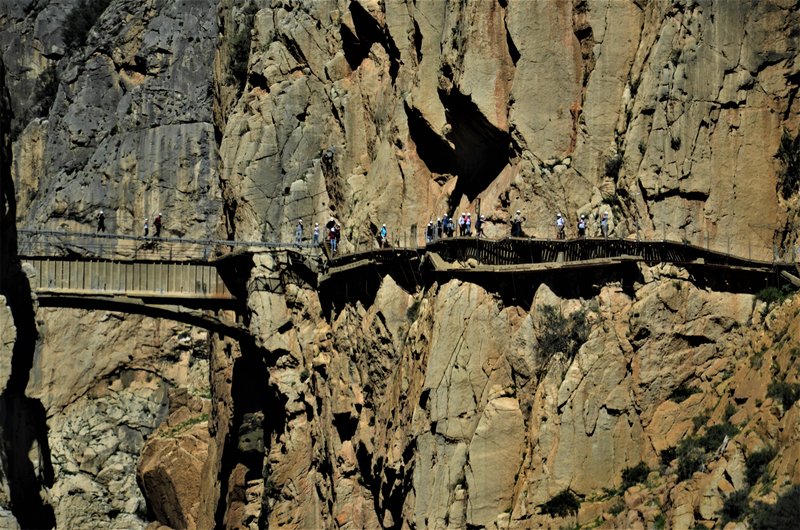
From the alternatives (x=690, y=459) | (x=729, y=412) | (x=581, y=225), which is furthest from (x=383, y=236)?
(x=690, y=459)

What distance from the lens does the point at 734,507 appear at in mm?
48969

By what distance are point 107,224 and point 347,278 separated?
2401cm

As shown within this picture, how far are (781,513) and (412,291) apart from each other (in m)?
20.7

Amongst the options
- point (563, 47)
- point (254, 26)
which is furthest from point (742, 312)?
point (254, 26)

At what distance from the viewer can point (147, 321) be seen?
9031 centimetres

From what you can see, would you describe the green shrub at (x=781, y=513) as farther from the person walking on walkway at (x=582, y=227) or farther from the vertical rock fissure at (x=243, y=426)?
the vertical rock fissure at (x=243, y=426)

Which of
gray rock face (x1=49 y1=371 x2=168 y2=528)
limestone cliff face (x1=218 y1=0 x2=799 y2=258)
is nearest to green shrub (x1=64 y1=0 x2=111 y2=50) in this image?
gray rock face (x1=49 y1=371 x2=168 y2=528)

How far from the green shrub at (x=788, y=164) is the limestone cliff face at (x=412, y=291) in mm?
293

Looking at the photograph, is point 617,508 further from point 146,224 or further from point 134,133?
point 134,133

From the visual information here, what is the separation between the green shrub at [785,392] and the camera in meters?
49.9

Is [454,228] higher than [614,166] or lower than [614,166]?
lower

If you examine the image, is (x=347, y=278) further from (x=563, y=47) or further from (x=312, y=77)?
(x=563, y=47)

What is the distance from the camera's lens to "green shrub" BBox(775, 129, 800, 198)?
5603cm

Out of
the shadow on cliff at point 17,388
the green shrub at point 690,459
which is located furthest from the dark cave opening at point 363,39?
the green shrub at point 690,459
